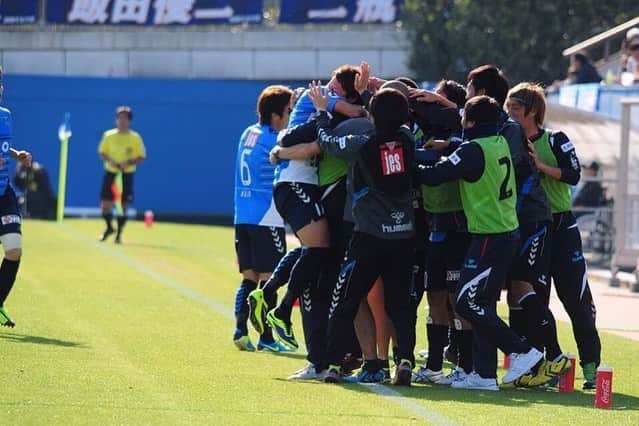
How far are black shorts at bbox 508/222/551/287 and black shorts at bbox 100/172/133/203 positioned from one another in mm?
14288

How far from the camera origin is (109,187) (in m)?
23.8

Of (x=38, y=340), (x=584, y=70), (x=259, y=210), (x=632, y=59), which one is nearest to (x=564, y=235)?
(x=259, y=210)

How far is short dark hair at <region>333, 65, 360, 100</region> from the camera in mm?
9859

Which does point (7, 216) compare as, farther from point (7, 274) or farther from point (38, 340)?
point (38, 340)

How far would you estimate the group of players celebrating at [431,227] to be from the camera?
371 inches

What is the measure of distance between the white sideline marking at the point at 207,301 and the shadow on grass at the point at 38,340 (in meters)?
2.52

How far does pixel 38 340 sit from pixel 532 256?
3.91 m

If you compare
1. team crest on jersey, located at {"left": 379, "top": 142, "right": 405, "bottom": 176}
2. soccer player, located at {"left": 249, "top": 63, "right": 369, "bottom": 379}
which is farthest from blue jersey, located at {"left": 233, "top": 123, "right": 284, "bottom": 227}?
team crest on jersey, located at {"left": 379, "top": 142, "right": 405, "bottom": 176}

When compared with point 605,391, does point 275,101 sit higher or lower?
higher

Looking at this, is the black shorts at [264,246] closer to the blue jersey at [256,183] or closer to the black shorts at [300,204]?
the blue jersey at [256,183]

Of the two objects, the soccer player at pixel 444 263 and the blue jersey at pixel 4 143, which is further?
the blue jersey at pixel 4 143

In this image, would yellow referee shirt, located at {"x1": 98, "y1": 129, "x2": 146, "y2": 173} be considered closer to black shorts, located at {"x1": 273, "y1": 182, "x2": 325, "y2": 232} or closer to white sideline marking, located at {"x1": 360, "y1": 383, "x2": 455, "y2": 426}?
black shorts, located at {"x1": 273, "y1": 182, "x2": 325, "y2": 232}

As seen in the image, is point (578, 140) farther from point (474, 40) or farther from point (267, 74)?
point (267, 74)

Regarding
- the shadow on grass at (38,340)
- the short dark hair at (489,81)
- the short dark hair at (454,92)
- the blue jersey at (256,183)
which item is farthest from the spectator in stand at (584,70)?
the short dark hair at (489,81)
